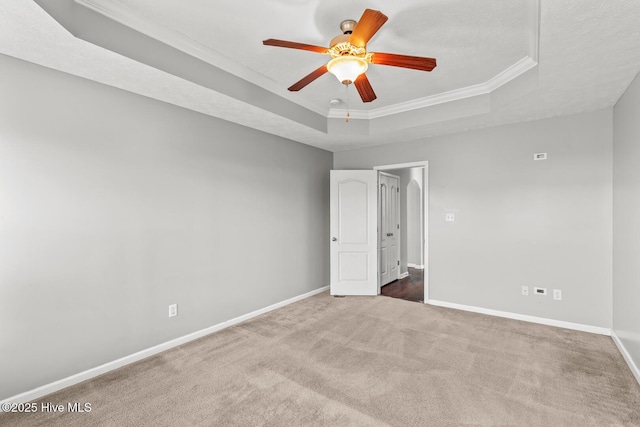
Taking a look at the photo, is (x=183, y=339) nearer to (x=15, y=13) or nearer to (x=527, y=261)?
(x=15, y=13)

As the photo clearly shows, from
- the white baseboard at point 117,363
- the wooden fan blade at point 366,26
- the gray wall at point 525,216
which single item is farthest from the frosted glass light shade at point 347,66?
the white baseboard at point 117,363

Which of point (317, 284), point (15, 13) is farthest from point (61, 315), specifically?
point (317, 284)

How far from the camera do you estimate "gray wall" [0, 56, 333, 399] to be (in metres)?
2.24

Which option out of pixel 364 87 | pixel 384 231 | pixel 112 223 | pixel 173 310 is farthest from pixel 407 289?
pixel 112 223

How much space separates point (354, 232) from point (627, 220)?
3161 millimetres

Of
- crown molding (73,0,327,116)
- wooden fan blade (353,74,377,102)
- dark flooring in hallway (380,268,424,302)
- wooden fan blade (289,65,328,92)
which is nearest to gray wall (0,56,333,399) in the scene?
crown molding (73,0,327,116)

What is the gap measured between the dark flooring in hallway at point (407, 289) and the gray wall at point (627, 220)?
2.31 m

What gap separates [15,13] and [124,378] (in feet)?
8.67

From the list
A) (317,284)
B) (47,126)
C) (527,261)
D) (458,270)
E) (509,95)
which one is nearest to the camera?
(47,126)

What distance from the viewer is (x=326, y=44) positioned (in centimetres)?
257

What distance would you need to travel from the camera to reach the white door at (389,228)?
5.42m

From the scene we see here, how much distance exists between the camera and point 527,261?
380cm

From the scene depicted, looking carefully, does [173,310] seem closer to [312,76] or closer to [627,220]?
[312,76]

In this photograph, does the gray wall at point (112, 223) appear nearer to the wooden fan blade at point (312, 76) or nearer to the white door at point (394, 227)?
the wooden fan blade at point (312, 76)
